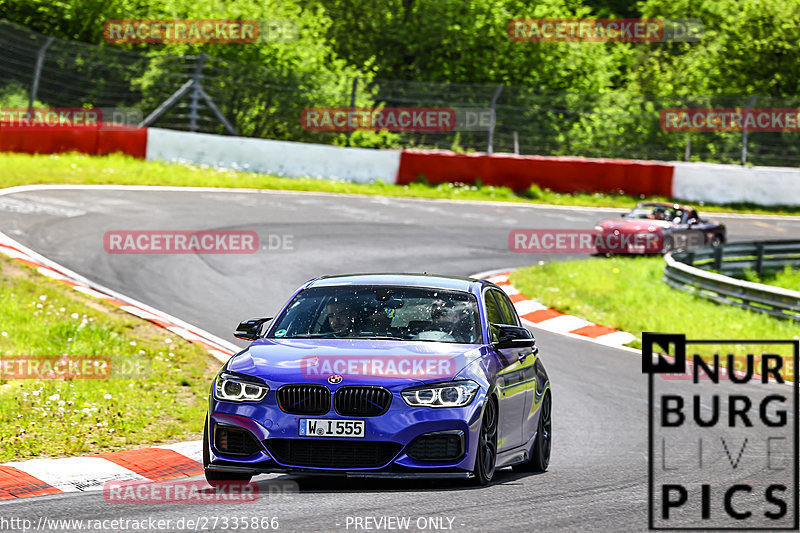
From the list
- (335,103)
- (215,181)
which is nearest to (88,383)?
(215,181)

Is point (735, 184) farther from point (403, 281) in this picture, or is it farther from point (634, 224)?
point (403, 281)

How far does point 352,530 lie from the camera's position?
20.1ft

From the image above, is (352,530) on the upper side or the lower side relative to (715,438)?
upper

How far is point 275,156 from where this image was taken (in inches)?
1140

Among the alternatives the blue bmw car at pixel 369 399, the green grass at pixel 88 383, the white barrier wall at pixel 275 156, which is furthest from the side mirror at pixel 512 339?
the white barrier wall at pixel 275 156

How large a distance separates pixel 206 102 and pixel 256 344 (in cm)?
2226

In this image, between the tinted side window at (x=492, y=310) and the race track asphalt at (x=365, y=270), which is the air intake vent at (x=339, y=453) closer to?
the race track asphalt at (x=365, y=270)

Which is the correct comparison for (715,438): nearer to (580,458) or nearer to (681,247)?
(580,458)

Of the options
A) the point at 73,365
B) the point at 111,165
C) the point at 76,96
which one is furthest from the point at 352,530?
the point at 76,96

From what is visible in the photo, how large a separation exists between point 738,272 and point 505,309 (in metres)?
16.6

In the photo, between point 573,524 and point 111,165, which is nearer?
point 573,524

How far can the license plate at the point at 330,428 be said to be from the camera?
6941 millimetres

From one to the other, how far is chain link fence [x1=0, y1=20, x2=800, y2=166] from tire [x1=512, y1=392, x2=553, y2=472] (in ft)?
69.1

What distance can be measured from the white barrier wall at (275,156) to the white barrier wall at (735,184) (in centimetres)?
777
